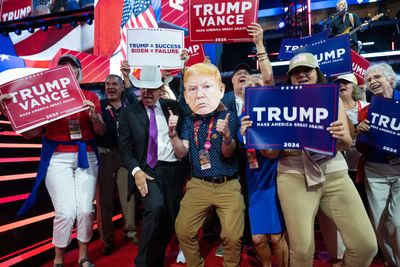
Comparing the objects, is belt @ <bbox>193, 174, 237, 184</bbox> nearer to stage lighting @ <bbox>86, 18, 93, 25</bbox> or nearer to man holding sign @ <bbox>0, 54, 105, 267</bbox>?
man holding sign @ <bbox>0, 54, 105, 267</bbox>

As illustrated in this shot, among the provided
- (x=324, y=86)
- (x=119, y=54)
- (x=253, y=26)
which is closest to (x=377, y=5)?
(x=119, y=54)

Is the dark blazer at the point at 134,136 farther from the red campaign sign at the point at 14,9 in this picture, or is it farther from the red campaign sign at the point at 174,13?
the red campaign sign at the point at 14,9

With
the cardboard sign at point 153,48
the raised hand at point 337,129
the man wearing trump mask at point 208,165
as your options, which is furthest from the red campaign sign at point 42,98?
the raised hand at point 337,129

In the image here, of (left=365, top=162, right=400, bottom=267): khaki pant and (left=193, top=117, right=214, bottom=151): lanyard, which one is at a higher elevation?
(left=193, top=117, right=214, bottom=151): lanyard

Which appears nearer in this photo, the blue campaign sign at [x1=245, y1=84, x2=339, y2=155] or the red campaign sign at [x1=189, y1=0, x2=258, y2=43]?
the blue campaign sign at [x1=245, y1=84, x2=339, y2=155]

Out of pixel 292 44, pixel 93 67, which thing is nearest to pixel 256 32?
pixel 292 44

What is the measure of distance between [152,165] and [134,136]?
306 mm

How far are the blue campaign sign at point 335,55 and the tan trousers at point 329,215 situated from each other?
161cm

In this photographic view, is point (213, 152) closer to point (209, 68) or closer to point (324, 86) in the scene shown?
A: point (209, 68)

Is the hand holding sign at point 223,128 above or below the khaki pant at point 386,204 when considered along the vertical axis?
above

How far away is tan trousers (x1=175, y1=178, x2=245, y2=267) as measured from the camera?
8.26 ft

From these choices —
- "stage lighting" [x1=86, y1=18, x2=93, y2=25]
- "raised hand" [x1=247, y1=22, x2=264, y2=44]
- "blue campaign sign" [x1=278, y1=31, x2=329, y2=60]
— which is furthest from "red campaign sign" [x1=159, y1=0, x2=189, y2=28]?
"raised hand" [x1=247, y1=22, x2=264, y2=44]

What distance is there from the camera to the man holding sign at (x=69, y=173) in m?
2.95

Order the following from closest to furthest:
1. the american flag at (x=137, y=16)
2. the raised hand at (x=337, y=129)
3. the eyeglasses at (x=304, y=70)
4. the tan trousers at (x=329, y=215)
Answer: the raised hand at (x=337, y=129)
the tan trousers at (x=329, y=215)
the eyeglasses at (x=304, y=70)
the american flag at (x=137, y=16)
